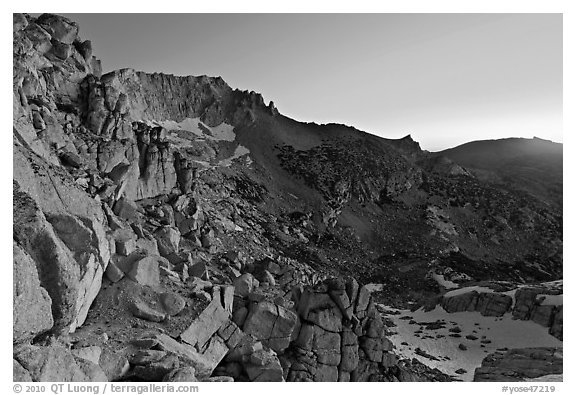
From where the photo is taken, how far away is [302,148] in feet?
352

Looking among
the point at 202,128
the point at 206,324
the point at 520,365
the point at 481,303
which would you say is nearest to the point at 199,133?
the point at 202,128

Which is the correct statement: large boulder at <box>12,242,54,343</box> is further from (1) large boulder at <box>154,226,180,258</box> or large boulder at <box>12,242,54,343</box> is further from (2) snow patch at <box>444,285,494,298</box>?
(2) snow patch at <box>444,285,494,298</box>

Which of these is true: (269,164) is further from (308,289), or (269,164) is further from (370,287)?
Answer: (308,289)

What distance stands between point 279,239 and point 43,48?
39826mm

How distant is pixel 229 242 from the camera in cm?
4762

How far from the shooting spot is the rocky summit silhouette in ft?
40.3

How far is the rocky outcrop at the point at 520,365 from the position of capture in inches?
912

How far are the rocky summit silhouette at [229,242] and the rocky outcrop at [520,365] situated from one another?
1.33 feet

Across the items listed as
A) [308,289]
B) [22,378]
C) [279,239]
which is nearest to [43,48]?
[279,239]

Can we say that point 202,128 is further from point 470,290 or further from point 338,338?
point 338,338

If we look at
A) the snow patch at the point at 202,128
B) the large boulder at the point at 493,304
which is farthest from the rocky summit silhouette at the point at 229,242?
the snow patch at the point at 202,128

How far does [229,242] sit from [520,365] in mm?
31345

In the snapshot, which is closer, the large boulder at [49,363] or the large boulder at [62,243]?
the large boulder at [49,363]

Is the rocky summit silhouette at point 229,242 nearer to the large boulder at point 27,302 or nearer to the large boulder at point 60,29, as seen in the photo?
the large boulder at point 27,302
